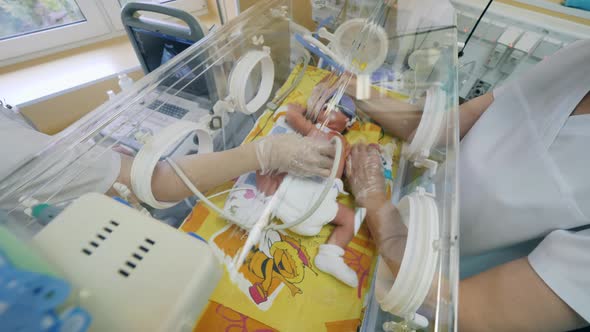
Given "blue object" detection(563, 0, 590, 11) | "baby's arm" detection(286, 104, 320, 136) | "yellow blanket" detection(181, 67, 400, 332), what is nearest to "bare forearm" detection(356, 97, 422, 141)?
"baby's arm" detection(286, 104, 320, 136)

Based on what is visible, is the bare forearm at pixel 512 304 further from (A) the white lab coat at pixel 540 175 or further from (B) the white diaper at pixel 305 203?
(B) the white diaper at pixel 305 203

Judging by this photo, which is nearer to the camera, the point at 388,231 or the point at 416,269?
the point at 416,269

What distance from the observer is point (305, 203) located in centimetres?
86

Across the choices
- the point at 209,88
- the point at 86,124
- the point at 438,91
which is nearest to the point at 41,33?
the point at 209,88

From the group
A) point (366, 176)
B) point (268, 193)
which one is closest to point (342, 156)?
point (366, 176)

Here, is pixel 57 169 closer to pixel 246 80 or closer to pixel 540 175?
pixel 246 80

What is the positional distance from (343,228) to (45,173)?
80 cm

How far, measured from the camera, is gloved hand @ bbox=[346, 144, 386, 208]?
925 mm

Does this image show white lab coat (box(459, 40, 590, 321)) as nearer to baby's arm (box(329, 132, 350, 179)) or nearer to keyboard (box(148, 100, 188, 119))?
baby's arm (box(329, 132, 350, 179))

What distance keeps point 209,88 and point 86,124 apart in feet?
1.44

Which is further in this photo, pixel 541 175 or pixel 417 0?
pixel 417 0

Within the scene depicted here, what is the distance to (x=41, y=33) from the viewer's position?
152cm

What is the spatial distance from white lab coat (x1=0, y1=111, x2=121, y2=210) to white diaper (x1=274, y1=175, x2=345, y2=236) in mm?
474

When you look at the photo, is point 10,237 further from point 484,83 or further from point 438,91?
point 484,83
